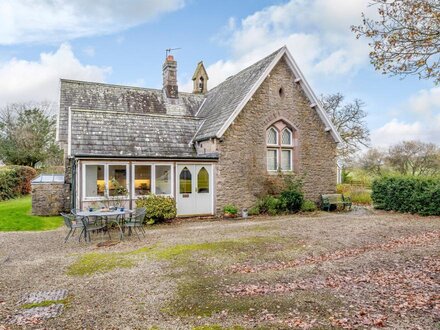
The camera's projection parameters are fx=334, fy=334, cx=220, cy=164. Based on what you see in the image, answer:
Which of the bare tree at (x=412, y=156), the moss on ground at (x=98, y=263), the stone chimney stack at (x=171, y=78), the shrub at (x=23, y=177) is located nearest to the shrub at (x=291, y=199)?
Result: the moss on ground at (x=98, y=263)

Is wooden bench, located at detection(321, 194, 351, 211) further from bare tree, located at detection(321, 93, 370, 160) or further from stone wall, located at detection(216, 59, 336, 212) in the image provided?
bare tree, located at detection(321, 93, 370, 160)

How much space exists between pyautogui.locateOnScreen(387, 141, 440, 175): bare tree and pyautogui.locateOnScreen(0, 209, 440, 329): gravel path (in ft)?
72.8

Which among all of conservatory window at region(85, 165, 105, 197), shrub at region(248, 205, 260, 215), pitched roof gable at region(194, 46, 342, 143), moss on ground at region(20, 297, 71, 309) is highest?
pitched roof gable at region(194, 46, 342, 143)

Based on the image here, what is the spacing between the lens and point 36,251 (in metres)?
10.9

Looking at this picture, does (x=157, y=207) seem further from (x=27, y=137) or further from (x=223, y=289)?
(x=27, y=137)

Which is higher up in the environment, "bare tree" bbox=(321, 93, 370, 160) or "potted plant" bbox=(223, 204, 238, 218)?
"bare tree" bbox=(321, 93, 370, 160)

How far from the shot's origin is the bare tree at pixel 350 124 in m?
35.9

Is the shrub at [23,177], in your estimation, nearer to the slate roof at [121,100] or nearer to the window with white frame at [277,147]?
the slate roof at [121,100]

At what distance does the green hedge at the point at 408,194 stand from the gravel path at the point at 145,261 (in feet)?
3.75

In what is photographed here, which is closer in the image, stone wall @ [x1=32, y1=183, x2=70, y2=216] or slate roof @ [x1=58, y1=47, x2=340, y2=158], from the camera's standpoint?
slate roof @ [x1=58, y1=47, x2=340, y2=158]

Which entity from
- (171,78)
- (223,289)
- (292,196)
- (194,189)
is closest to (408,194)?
(292,196)

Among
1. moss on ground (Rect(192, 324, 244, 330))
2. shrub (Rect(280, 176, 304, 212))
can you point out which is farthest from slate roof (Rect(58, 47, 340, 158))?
moss on ground (Rect(192, 324, 244, 330))

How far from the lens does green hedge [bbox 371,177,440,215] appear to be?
55.3 ft

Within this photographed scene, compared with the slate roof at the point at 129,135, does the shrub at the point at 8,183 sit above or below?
below
